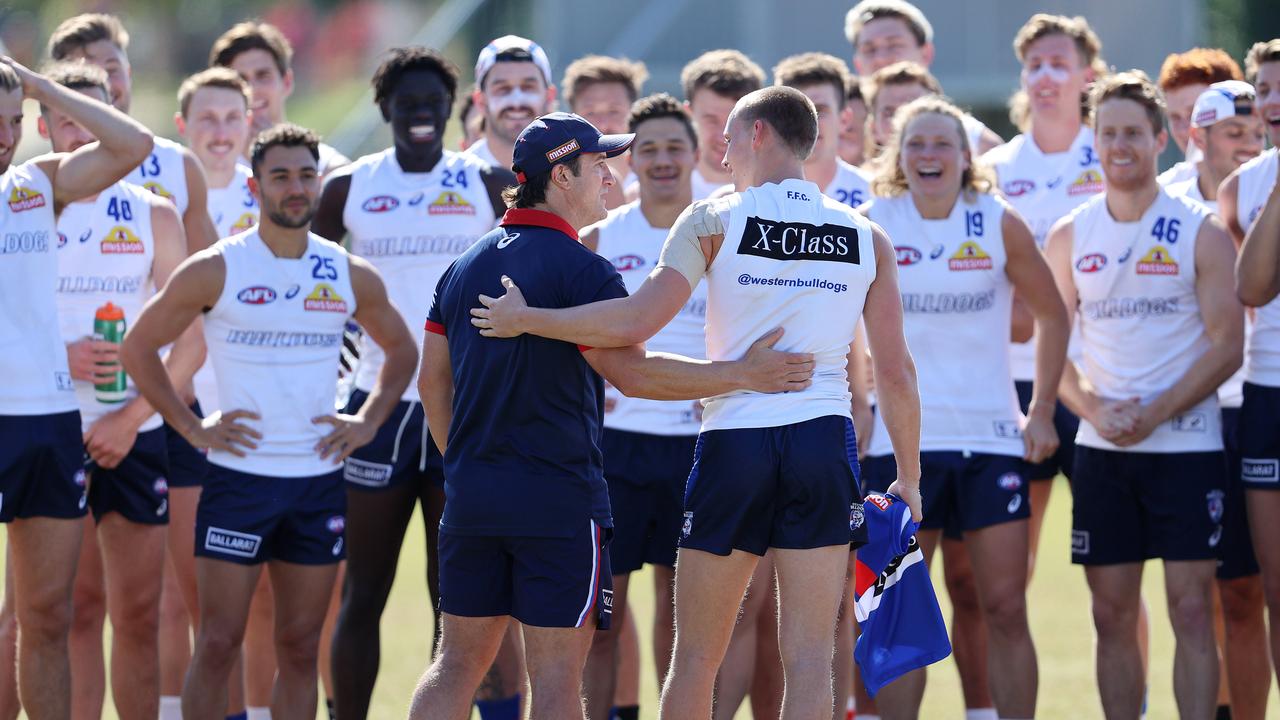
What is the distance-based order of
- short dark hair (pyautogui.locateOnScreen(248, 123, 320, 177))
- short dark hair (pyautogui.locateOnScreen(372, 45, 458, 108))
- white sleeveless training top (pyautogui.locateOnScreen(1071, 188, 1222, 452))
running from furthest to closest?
1. short dark hair (pyautogui.locateOnScreen(372, 45, 458, 108))
2. white sleeveless training top (pyautogui.locateOnScreen(1071, 188, 1222, 452))
3. short dark hair (pyautogui.locateOnScreen(248, 123, 320, 177))

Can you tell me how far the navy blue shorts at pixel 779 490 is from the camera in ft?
19.8

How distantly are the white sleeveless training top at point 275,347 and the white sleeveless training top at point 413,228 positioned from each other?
0.73 m

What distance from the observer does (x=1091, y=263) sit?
784cm

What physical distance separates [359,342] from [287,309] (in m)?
1.70

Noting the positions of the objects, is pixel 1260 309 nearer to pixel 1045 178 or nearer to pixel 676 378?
pixel 1045 178

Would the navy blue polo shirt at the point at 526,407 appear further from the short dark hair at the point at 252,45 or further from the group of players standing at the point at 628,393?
the short dark hair at the point at 252,45

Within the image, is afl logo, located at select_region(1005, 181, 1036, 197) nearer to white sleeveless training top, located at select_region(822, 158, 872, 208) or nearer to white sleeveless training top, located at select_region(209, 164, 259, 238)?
white sleeveless training top, located at select_region(822, 158, 872, 208)

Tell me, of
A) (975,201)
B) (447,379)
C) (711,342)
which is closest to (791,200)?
(711,342)

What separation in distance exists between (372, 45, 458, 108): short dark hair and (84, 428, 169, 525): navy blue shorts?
6.71ft

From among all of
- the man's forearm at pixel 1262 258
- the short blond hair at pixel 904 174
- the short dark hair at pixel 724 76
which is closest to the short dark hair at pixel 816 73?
the short dark hair at pixel 724 76

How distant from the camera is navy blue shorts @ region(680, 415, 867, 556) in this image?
19.8 ft

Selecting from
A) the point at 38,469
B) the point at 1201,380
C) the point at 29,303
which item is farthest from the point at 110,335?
the point at 1201,380

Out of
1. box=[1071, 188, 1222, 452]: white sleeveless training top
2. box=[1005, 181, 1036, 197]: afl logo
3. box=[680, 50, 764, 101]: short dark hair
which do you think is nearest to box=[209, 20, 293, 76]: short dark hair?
box=[680, 50, 764, 101]: short dark hair

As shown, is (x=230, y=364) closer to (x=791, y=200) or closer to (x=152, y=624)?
(x=152, y=624)
